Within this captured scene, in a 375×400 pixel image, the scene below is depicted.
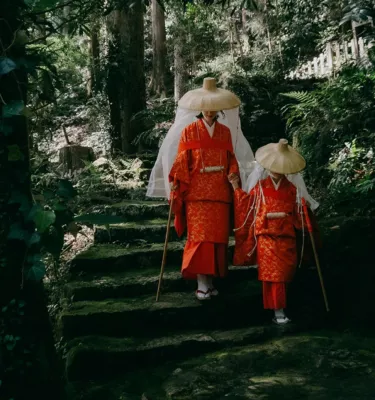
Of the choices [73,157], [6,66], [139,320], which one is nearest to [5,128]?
[6,66]

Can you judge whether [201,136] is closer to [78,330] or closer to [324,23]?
[78,330]

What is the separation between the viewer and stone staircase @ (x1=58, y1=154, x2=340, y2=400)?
443cm

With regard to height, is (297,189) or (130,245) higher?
(297,189)

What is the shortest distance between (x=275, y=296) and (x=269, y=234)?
555 millimetres

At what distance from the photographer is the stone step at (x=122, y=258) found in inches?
231

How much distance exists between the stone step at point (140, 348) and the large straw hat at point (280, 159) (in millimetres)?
1411

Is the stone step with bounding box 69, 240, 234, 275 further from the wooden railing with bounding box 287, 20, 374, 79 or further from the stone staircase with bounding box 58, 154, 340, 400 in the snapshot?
the wooden railing with bounding box 287, 20, 374, 79

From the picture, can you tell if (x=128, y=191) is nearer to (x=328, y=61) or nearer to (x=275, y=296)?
(x=275, y=296)

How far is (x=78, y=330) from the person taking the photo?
16.1 ft

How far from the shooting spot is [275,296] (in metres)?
5.05

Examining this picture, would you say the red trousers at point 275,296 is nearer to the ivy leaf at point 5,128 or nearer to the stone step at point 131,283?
the stone step at point 131,283

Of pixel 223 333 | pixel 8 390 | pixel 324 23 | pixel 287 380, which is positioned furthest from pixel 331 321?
pixel 324 23

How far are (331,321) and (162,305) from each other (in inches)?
63.7

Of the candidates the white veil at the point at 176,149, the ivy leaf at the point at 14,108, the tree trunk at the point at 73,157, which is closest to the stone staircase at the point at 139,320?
the white veil at the point at 176,149
